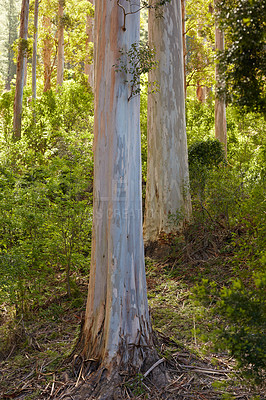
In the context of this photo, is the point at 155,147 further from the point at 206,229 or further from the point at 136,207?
the point at 136,207

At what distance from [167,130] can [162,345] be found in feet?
16.5

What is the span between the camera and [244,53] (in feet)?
10.1

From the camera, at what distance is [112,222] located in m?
4.25

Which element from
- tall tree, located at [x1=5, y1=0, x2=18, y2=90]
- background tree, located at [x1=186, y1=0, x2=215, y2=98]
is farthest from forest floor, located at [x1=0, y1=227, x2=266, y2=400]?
tall tree, located at [x1=5, y1=0, x2=18, y2=90]

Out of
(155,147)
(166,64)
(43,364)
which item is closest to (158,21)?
(166,64)

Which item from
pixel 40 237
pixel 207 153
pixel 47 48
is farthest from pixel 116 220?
pixel 47 48

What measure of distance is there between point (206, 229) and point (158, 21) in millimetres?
4347

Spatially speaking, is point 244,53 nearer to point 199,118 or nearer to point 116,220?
point 116,220

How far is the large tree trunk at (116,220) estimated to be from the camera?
165 inches

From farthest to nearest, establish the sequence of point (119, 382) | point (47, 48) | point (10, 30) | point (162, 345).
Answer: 1. point (10, 30)
2. point (47, 48)
3. point (162, 345)
4. point (119, 382)

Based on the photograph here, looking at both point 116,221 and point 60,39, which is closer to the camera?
point 116,221

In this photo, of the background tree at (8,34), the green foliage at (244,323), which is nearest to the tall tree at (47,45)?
the green foliage at (244,323)

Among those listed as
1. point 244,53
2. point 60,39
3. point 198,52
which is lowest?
point 244,53

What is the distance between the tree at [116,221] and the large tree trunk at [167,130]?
4.03 metres
